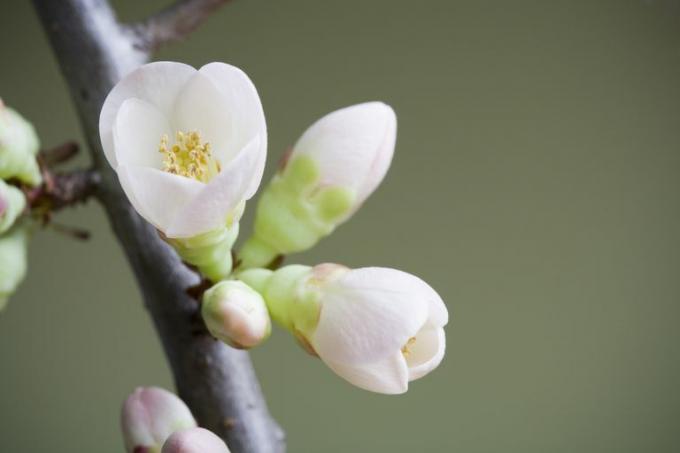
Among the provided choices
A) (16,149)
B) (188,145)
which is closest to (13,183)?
(16,149)

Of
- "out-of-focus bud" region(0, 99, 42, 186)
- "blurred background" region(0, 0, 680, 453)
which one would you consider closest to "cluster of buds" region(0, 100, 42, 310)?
"out-of-focus bud" region(0, 99, 42, 186)

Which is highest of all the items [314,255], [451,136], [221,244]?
[221,244]

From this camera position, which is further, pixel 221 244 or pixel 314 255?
pixel 314 255

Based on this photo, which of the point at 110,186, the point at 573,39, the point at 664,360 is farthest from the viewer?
the point at 664,360

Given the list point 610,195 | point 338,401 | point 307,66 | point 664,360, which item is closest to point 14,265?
point 307,66

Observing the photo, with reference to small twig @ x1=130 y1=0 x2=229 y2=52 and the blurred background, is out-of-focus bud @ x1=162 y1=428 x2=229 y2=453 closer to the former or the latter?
small twig @ x1=130 y1=0 x2=229 y2=52

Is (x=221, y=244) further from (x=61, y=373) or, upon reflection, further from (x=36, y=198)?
(x=61, y=373)
